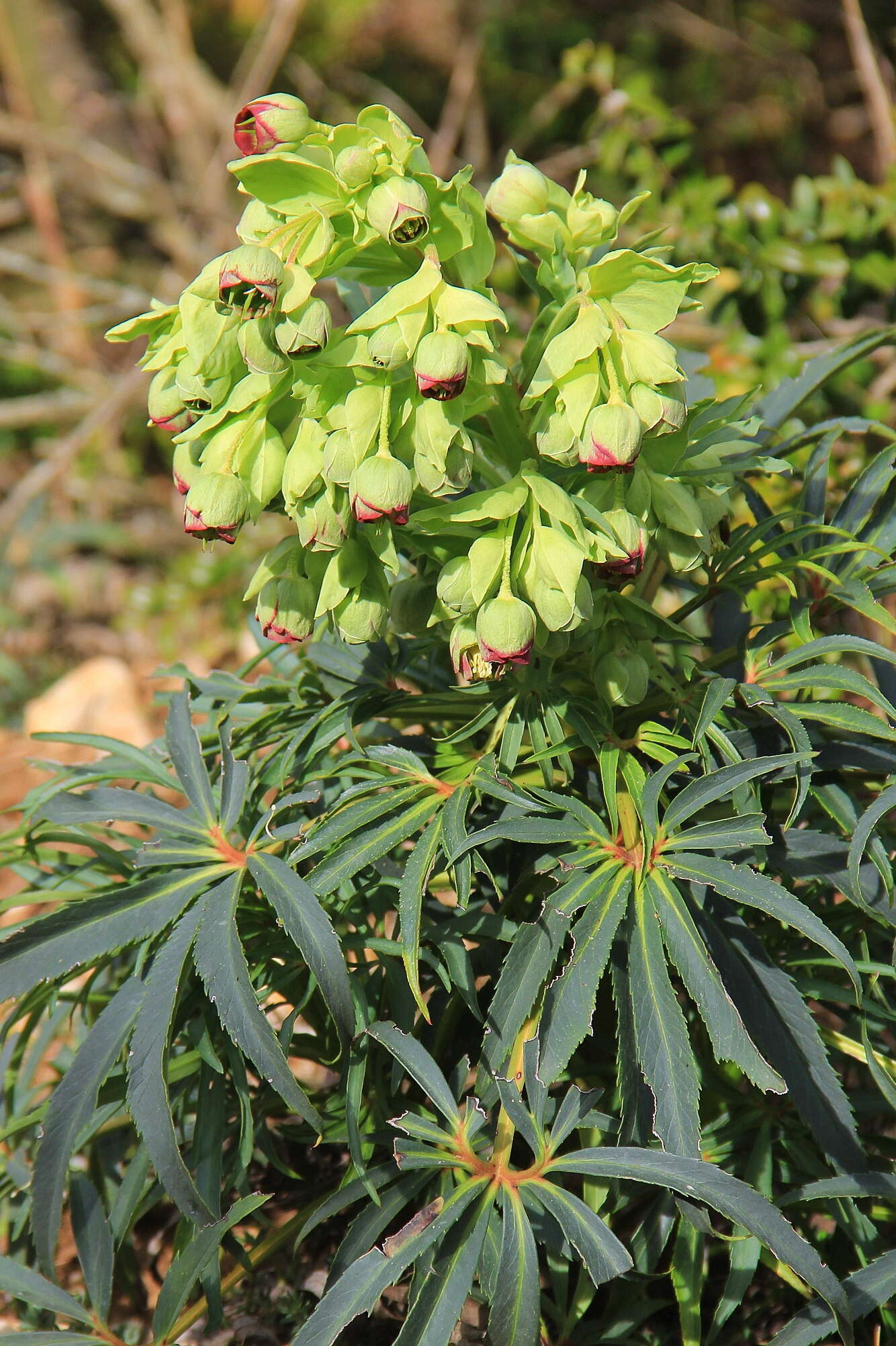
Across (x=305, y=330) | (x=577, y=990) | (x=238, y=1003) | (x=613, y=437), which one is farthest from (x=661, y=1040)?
(x=305, y=330)

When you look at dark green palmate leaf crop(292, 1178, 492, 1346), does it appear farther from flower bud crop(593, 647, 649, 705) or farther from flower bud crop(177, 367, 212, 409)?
flower bud crop(177, 367, 212, 409)

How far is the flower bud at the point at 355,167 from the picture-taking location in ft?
2.10

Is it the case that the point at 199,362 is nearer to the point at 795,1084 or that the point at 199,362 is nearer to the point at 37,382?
the point at 795,1084

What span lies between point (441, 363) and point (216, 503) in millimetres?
175

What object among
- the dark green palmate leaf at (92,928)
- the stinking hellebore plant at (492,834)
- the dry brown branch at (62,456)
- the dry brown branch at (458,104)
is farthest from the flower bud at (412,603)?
the dry brown branch at (458,104)

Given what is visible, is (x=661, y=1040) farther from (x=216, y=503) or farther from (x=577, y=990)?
A: (x=216, y=503)

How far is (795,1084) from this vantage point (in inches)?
28.8

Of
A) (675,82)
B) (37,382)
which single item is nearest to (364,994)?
(37,382)

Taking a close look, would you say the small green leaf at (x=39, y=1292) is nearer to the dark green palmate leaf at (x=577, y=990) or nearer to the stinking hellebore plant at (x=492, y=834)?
the stinking hellebore plant at (x=492, y=834)

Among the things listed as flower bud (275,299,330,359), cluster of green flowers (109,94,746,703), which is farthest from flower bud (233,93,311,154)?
flower bud (275,299,330,359)

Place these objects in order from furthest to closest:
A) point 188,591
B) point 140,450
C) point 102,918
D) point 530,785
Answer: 1. point 140,450
2. point 188,591
3. point 530,785
4. point 102,918

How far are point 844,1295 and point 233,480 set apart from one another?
63cm

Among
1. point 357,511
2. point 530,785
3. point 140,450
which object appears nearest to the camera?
point 357,511

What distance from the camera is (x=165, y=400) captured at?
74 centimetres
